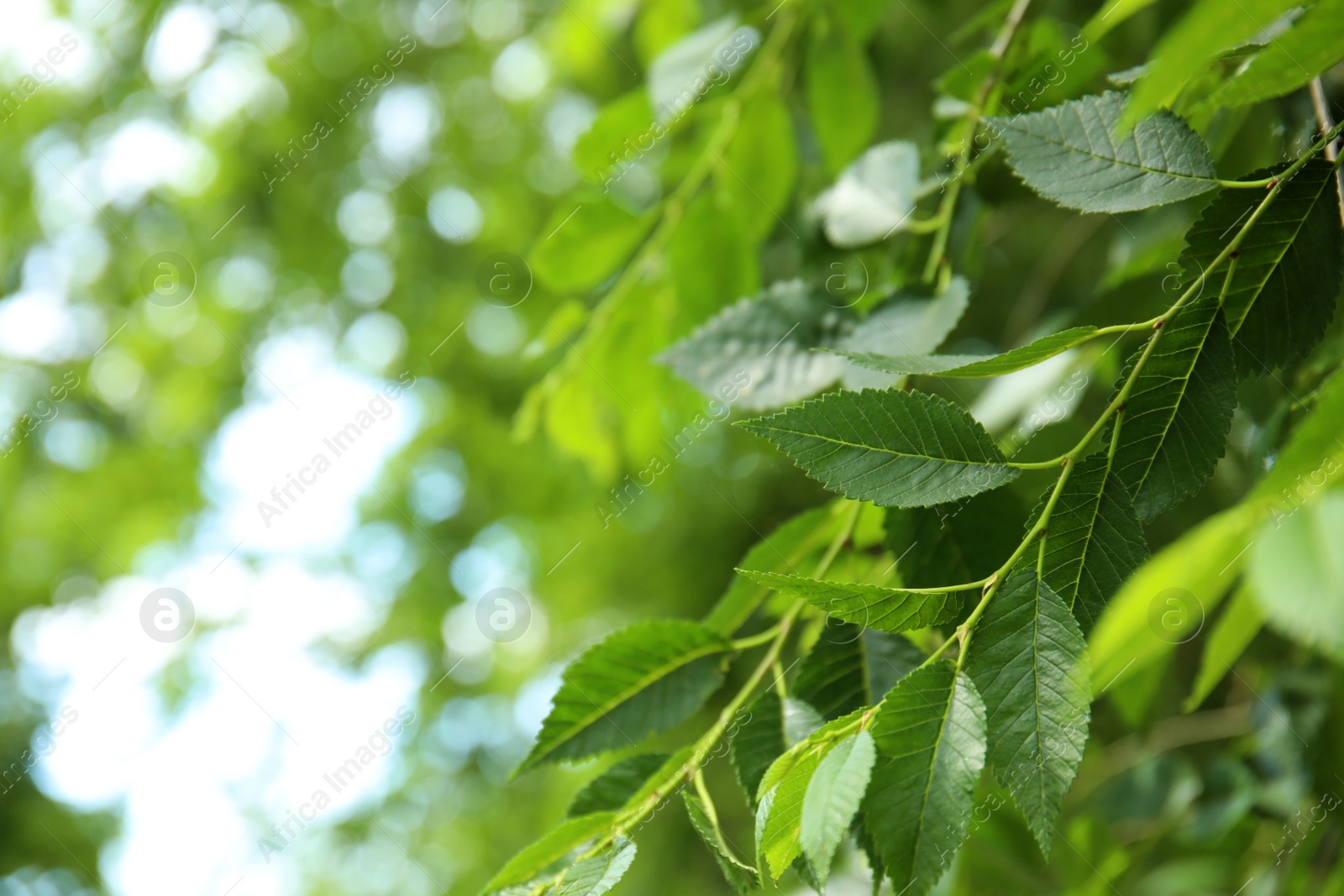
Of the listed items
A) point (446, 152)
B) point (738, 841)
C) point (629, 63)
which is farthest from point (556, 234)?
point (446, 152)

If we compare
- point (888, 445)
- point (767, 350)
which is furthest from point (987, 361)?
point (767, 350)

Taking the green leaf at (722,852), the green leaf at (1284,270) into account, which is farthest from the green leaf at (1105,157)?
the green leaf at (722,852)

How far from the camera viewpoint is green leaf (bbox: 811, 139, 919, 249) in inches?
31.4

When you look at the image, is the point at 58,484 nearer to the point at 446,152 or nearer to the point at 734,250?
the point at 446,152

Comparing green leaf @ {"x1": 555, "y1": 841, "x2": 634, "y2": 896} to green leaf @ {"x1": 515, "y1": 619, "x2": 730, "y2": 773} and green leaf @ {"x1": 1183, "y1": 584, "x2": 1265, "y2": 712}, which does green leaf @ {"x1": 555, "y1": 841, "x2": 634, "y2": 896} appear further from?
green leaf @ {"x1": 1183, "y1": 584, "x2": 1265, "y2": 712}

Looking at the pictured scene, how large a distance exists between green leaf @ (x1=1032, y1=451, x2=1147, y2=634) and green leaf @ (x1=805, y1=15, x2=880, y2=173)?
650 mm

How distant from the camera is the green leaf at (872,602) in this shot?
427mm

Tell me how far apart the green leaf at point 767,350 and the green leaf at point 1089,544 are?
0.24 m

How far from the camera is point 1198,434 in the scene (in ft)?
1.55

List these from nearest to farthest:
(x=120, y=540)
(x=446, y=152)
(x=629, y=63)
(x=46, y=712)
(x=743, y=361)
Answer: (x=743, y=361) → (x=629, y=63) → (x=446, y=152) → (x=120, y=540) → (x=46, y=712)

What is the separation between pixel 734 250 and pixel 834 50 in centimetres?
26

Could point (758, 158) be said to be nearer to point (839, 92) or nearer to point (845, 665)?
point (839, 92)

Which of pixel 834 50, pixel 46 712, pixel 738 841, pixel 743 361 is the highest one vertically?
pixel 834 50

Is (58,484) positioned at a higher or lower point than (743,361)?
higher
